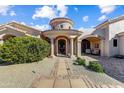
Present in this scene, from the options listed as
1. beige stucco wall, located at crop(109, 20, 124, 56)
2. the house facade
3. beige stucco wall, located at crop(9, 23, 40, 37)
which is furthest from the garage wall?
beige stucco wall, located at crop(9, 23, 40, 37)

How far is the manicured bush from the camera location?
12578mm

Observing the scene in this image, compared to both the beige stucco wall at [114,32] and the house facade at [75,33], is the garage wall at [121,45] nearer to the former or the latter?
the house facade at [75,33]

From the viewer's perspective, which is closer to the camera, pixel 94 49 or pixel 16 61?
pixel 16 61

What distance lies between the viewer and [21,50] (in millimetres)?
13000

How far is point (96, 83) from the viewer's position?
7281 mm

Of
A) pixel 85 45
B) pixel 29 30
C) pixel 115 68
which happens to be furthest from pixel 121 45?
pixel 29 30

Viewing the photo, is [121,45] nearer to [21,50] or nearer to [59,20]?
[59,20]

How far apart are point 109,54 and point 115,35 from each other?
8.48 ft

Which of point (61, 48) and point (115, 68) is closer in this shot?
point (115, 68)

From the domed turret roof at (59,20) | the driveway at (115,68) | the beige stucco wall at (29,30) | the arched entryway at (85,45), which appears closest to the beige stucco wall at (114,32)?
the driveway at (115,68)

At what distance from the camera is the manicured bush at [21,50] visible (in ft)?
41.3

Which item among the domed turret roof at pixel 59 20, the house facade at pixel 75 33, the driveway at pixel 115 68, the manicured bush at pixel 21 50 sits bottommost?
the driveway at pixel 115 68
